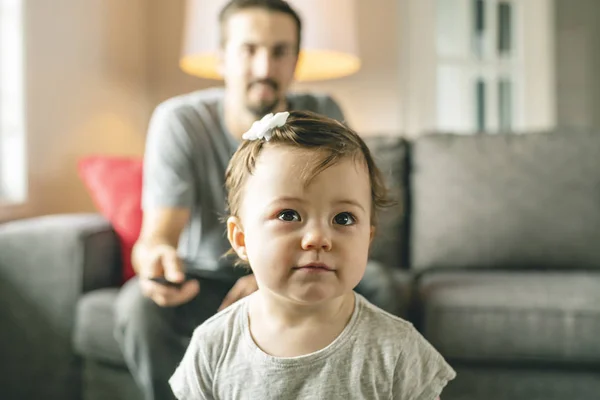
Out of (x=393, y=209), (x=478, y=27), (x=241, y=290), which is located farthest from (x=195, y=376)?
(x=478, y=27)

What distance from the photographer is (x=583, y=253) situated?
1.80 metres

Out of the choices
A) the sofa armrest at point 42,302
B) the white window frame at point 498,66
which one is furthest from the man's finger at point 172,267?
the white window frame at point 498,66

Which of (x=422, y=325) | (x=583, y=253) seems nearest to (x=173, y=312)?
(x=422, y=325)

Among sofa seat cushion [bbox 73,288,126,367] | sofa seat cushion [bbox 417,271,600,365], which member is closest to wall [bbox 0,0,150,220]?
sofa seat cushion [bbox 73,288,126,367]

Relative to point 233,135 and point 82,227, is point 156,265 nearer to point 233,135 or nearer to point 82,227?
point 233,135

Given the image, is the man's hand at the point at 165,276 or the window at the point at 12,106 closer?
the man's hand at the point at 165,276

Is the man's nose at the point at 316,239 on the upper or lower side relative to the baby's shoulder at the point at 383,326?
upper

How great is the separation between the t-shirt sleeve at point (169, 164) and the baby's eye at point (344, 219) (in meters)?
0.72

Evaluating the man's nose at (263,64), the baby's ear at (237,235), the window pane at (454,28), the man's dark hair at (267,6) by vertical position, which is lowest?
the baby's ear at (237,235)

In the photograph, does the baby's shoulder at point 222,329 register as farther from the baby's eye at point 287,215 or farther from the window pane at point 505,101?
the window pane at point 505,101

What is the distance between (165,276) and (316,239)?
1.70ft

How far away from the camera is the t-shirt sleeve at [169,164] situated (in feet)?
4.34

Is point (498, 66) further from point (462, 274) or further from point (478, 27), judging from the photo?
point (462, 274)

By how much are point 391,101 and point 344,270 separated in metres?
2.21
